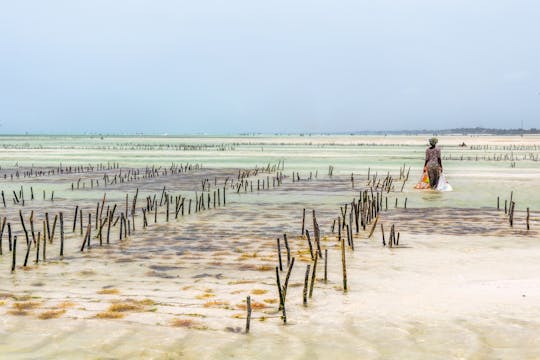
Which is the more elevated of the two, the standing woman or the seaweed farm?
the standing woman

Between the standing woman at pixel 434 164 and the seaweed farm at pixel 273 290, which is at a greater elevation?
the standing woman at pixel 434 164

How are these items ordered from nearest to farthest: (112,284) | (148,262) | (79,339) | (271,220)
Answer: (79,339) → (112,284) → (148,262) → (271,220)

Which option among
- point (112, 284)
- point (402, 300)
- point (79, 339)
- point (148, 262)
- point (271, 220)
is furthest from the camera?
point (271, 220)

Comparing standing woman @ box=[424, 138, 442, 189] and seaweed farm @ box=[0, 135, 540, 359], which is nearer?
seaweed farm @ box=[0, 135, 540, 359]

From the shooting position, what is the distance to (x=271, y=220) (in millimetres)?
13430

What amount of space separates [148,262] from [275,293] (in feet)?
8.35

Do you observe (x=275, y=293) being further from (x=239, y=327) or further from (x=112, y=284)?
(x=112, y=284)

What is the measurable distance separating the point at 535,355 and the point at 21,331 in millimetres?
4485

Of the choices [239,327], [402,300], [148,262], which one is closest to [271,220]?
[148,262]

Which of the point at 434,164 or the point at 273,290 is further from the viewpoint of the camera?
the point at 434,164

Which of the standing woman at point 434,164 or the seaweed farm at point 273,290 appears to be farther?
the standing woman at point 434,164

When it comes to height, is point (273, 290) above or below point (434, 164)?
below

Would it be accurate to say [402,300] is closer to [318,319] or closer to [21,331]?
[318,319]

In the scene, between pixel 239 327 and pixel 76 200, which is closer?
pixel 239 327
